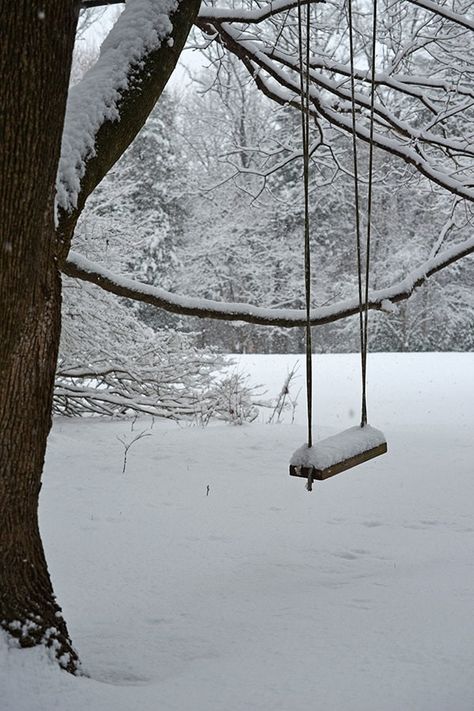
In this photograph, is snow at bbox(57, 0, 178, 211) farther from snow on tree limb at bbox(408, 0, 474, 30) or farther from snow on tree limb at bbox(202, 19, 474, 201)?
snow on tree limb at bbox(408, 0, 474, 30)

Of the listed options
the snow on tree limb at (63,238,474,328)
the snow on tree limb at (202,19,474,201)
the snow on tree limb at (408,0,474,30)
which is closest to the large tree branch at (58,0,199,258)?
the snow on tree limb at (63,238,474,328)

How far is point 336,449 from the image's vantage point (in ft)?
9.70

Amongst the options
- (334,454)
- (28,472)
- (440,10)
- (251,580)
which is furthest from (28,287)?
(440,10)

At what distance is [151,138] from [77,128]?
2126 centimetres

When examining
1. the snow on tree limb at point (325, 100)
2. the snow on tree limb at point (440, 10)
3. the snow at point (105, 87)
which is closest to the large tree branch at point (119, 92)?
the snow at point (105, 87)

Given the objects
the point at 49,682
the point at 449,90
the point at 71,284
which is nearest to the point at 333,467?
the point at 49,682

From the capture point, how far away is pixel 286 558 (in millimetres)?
4012

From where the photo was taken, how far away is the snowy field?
2387 mm

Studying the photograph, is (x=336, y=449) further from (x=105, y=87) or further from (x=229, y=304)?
(x=229, y=304)

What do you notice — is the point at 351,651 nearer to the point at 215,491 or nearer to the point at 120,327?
the point at 215,491

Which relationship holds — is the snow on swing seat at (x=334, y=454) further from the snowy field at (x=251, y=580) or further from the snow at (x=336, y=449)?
the snowy field at (x=251, y=580)

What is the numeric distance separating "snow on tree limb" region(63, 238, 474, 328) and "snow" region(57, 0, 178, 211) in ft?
5.60

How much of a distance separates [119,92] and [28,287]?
90 cm

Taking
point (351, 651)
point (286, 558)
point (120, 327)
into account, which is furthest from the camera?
point (120, 327)
